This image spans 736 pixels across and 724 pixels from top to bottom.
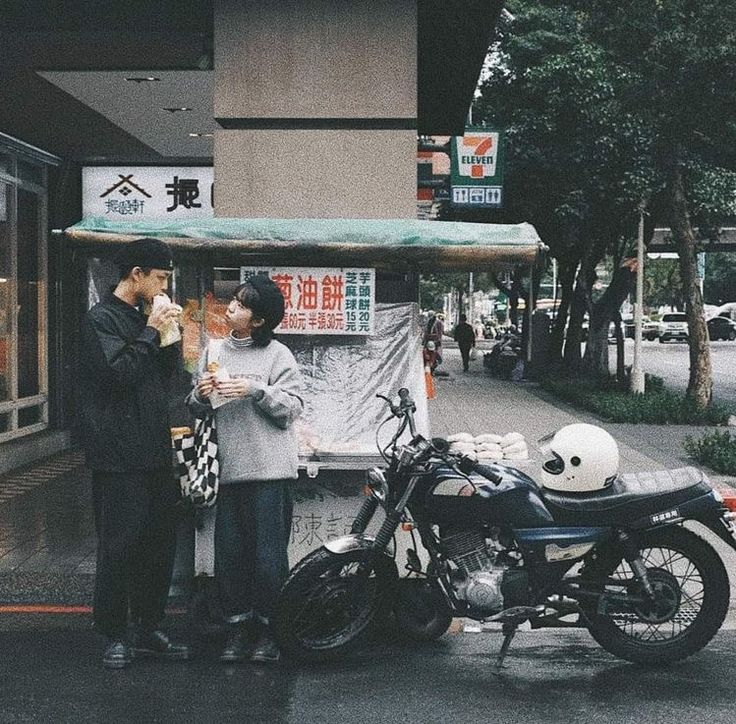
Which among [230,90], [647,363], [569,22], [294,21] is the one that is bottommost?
[647,363]

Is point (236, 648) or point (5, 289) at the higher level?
point (5, 289)

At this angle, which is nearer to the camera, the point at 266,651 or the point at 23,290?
the point at 266,651

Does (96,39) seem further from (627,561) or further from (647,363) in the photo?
(647,363)

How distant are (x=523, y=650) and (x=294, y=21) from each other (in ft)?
14.8

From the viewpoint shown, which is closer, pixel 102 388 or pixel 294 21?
pixel 102 388

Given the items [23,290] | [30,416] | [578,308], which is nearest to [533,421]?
[30,416]

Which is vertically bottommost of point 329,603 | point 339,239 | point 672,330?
point 329,603

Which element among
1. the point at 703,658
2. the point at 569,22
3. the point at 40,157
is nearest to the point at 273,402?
the point at 703,658

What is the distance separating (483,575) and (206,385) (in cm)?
150

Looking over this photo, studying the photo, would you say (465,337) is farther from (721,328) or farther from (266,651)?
(721,328)

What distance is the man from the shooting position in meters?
5.11

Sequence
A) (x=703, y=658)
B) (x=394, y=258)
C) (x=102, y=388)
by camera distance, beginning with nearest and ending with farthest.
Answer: (x=102, y=388) < (x=703, y=658) < (x=394, y=258)

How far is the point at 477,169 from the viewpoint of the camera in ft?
64.0

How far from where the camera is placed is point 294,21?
7.94 m
